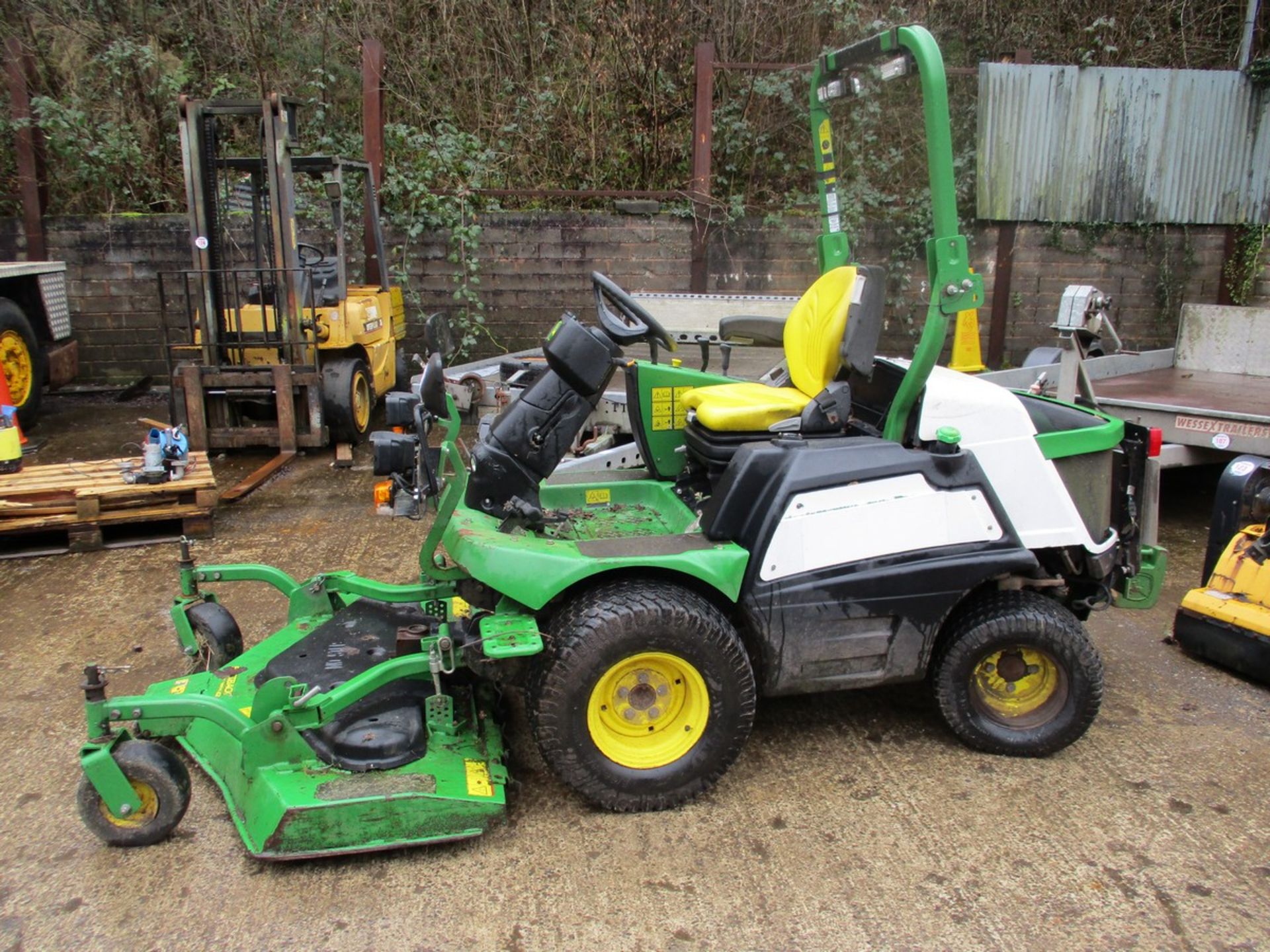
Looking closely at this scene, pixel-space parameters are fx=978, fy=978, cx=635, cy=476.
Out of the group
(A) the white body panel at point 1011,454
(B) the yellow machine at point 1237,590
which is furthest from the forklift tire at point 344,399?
(B) the yellow machine at point 1237,590

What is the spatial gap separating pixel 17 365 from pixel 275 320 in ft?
7.44

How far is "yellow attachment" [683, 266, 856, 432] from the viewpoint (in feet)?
11.2

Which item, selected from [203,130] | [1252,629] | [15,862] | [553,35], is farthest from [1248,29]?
[15,862]

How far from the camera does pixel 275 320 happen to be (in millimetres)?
7570

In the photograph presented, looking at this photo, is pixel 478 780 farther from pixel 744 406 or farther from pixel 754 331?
pixel 754 331

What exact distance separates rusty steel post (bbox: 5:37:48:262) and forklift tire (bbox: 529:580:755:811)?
8.17 m

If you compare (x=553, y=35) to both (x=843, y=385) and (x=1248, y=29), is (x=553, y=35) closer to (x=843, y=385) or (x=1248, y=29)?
(x=1248, y=29)

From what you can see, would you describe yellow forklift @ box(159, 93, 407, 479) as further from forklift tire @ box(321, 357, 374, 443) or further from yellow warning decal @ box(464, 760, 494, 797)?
yellow warning decal @ box(464, 760, 494, 797)

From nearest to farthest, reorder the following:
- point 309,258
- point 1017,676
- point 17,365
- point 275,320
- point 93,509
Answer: point 1017,676 < point 93,509 < point 275,320 < point 17,365 < point 309,258

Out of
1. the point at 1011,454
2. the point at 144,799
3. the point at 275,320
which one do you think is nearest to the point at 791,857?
the point at 1011,454

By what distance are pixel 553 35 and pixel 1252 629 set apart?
928 cm

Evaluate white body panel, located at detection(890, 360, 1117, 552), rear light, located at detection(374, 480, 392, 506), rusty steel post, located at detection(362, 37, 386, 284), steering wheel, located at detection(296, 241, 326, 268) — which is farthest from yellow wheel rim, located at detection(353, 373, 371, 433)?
white body panel, located at detection(890, 360, 1117, 552)

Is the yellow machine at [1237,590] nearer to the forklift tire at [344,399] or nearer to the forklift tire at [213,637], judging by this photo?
the forklift tire at [213,637]

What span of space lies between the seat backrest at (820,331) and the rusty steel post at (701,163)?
505 cm
